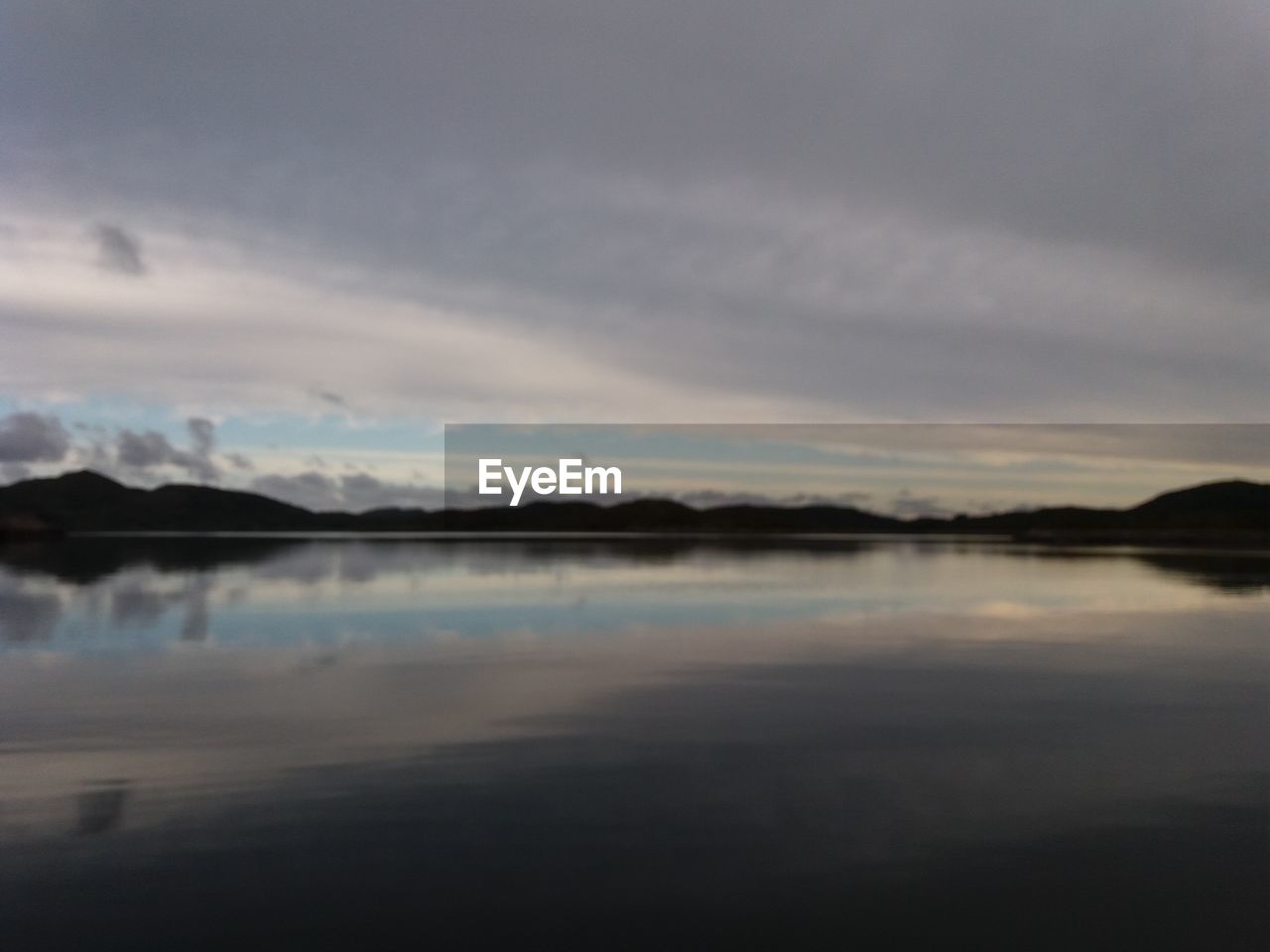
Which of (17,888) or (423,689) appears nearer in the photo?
(17,888)

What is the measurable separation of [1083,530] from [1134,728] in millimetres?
153676

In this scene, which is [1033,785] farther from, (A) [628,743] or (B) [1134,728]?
(A) [628,743]

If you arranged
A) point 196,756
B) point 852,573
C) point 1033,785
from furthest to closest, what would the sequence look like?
point 852,573 < point 196,756 < point 1033,785

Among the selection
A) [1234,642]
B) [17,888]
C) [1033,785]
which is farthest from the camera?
[1234,642]

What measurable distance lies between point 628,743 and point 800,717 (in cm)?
280

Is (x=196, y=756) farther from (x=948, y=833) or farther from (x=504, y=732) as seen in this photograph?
(x=948, y=833)

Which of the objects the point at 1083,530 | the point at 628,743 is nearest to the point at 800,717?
the point at 628,743

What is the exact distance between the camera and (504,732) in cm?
1248

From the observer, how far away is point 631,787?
33.0 feet

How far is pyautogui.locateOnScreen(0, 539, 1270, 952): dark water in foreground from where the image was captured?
280 inches

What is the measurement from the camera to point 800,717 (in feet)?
44.1

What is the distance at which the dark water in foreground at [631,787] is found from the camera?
7117 millimetres

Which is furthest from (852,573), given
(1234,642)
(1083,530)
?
(1083,530)

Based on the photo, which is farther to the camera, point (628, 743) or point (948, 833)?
point (628, 743)
